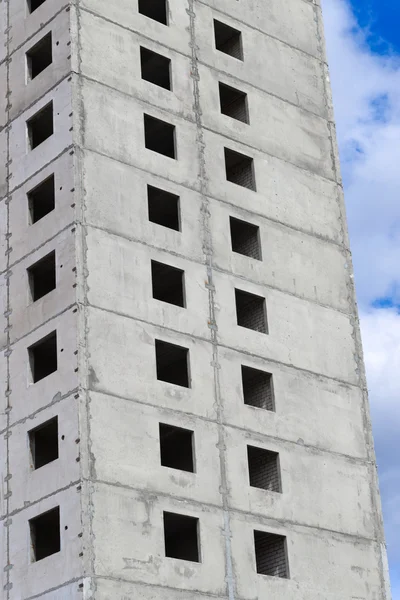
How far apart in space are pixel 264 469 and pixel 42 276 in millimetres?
10132

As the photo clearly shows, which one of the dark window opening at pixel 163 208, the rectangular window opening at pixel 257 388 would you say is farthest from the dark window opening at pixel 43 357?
the rectangular window opening at pixel 257 388

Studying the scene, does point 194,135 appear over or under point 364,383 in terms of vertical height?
over

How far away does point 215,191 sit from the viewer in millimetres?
46531

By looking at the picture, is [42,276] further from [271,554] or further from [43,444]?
[271,554]

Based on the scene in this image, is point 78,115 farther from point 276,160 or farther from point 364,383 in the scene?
point 364,383

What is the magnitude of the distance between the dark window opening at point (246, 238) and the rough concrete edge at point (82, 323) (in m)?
6.88

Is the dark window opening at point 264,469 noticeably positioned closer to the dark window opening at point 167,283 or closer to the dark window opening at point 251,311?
the dark window opening at point 251,311

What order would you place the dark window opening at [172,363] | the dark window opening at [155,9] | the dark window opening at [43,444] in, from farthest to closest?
the dark window opening at [155,9] < the dark window opening at [172,363] < the dark window opening at [43,444]

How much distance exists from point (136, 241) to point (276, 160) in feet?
28.9

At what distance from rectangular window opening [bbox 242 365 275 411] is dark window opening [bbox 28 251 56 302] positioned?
24.2ft

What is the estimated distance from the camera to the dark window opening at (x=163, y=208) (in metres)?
45.3

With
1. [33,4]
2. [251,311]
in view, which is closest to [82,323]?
[251,311]

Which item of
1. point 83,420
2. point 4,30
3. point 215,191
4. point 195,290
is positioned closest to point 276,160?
point 215,191

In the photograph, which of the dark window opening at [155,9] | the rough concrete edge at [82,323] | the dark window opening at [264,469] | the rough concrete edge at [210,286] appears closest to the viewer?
the rough concrete edge at [82,323]
